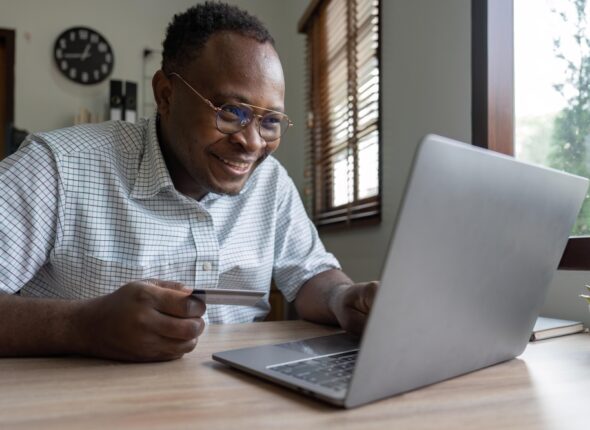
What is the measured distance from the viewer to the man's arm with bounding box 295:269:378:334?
923 millimetres

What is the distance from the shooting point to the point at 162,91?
1202 millimetres

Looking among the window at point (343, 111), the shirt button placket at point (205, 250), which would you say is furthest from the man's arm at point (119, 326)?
the window at point (343, 111)

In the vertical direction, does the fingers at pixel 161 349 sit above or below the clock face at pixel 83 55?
below

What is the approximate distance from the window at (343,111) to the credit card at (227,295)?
56.1 inches

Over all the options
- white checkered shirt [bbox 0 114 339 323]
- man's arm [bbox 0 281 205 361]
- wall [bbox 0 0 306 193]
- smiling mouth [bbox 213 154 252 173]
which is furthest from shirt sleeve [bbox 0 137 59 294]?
wall [bbox 0 0 306 193]

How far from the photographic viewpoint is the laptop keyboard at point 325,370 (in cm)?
54

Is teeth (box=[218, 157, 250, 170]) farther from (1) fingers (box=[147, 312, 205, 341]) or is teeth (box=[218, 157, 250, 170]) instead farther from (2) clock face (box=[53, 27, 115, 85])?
(2) clock face (box=[53, 27, 115, 85])

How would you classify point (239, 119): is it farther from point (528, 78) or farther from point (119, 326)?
point (528, 78)

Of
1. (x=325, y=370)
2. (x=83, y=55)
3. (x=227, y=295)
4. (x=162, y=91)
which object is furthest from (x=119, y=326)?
→ (x=83, y=55)

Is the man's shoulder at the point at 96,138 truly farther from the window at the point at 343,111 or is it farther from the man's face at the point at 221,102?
the window at the point at 343,111

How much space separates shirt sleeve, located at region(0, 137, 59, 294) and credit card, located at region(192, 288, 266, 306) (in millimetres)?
460

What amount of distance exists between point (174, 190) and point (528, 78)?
1.00 m

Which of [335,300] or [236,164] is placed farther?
[236,164]

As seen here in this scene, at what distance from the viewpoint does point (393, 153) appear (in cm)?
193
